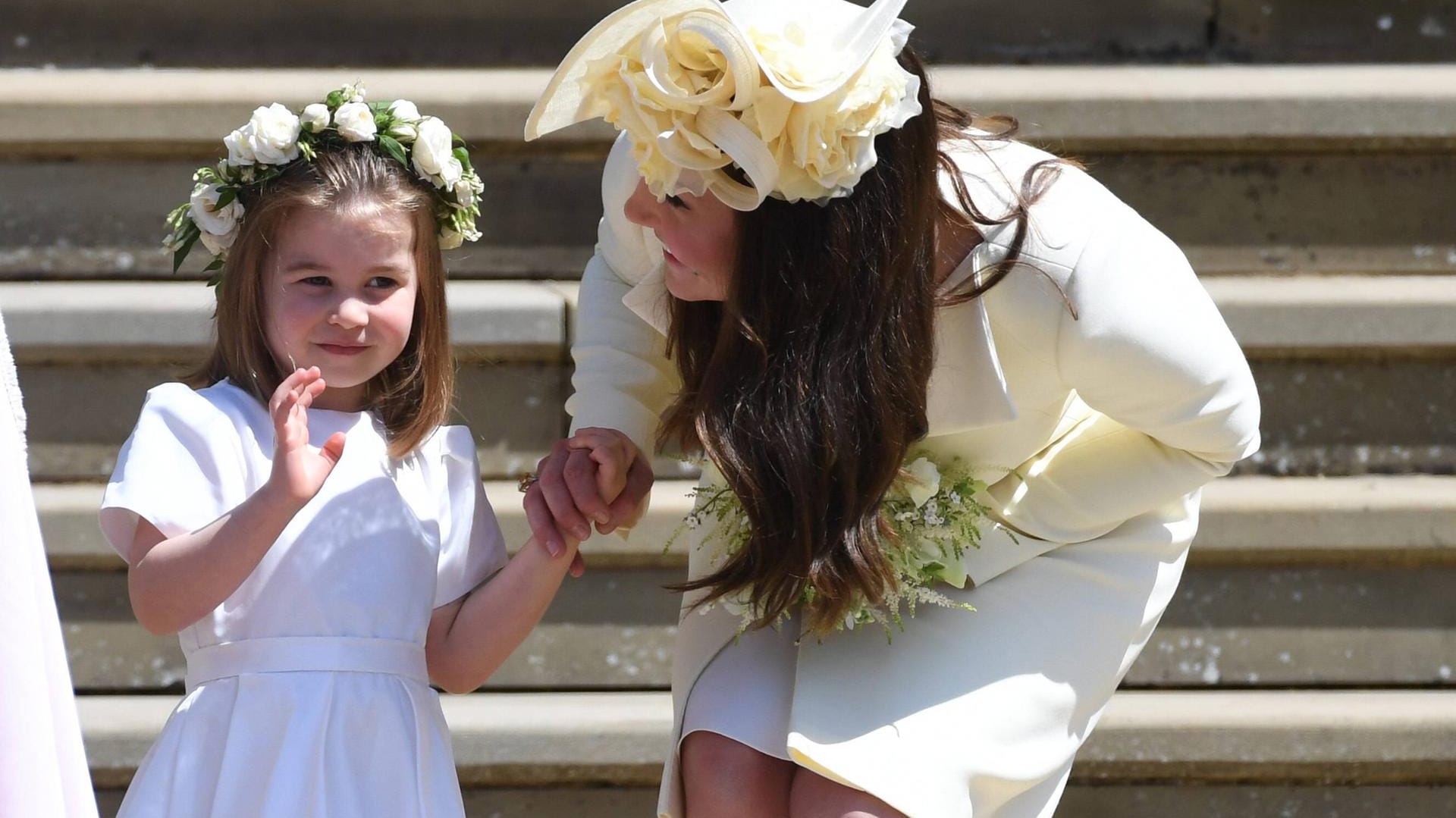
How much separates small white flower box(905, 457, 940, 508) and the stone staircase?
1189mm

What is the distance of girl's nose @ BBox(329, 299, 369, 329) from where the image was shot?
2131mm

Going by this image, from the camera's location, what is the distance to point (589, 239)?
343cm

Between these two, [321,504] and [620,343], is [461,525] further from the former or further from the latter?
[620,343]

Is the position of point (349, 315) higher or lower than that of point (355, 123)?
lower

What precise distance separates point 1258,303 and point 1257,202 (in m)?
0.26

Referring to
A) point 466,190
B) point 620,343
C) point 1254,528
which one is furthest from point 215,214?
point 1254,528

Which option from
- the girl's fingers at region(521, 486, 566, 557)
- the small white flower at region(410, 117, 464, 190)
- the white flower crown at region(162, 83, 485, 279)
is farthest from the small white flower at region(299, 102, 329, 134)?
the girl's fingers at region(521, 486, 566, 557)

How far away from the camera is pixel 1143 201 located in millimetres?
3424

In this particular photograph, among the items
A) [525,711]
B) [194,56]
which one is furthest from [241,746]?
[194,56]

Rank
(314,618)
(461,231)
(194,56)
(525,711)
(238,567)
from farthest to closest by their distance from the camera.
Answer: (194,56) → (525,711) → (461,231) → (314,618) → (238,567)

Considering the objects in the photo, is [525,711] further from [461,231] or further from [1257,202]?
[1257,202]

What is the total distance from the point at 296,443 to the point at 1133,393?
1119 millimetres

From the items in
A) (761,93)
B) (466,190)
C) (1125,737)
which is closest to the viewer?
(761,93)

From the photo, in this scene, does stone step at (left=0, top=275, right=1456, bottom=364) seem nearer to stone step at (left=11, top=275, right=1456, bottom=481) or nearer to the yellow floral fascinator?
stone step at (left=11, top=275, right=1456, bottom=481)
